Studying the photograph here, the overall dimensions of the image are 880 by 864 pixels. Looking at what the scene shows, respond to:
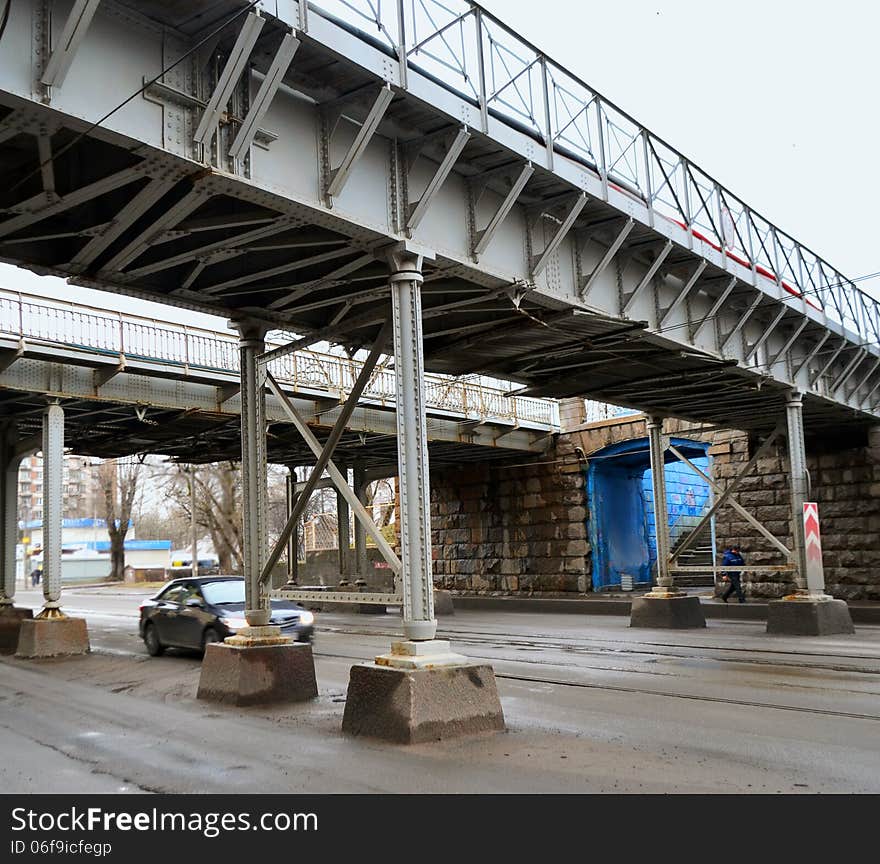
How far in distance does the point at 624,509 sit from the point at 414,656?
2718cm

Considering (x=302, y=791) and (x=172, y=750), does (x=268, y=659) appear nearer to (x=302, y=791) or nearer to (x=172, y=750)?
(x=172, y=750)

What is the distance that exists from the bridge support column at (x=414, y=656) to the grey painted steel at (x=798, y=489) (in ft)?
39.4

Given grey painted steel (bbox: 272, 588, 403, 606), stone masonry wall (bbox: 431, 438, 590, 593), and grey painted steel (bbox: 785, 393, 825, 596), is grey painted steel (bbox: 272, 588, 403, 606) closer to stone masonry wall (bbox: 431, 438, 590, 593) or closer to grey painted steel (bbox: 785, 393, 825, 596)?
grey painted steel (bbox: 785, 393, 825, 596)

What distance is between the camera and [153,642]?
19.0 m

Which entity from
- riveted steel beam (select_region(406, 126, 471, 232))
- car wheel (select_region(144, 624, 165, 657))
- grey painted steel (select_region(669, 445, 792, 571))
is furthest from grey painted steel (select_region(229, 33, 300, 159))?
grey painted steel (select_region(669, 445, 792, 571))

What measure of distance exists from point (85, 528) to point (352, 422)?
106m

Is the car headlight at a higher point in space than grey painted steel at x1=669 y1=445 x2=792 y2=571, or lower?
lower

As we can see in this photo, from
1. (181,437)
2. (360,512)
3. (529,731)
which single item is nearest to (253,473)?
(360,512)

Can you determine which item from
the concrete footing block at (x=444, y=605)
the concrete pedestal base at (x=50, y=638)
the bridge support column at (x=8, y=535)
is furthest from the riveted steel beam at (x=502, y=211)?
the concrete footing block at (x=444, y=605)

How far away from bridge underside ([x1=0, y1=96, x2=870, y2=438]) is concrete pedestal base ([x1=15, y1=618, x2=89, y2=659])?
1008cm

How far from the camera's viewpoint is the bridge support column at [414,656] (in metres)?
8.71

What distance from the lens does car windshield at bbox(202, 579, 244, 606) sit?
1791 centimetres

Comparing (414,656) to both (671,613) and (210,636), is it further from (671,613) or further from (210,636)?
(671,613)
